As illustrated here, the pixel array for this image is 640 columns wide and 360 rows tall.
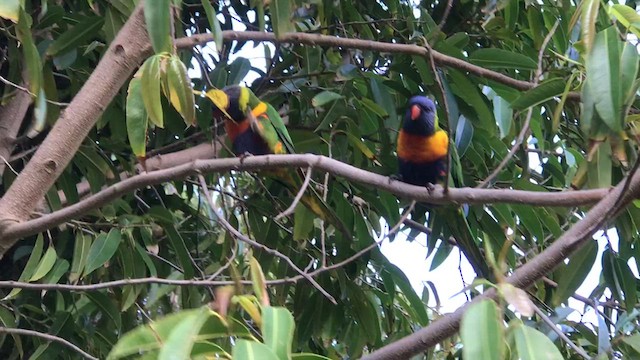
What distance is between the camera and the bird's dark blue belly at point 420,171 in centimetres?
238

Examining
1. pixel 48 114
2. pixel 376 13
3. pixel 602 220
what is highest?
pixel 376 13

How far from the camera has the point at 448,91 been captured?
6.08 ft

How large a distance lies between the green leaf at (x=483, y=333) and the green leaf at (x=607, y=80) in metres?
0.42

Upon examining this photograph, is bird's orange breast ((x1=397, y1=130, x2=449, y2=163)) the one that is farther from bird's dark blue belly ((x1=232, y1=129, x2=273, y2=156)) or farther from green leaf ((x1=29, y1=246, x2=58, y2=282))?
green leaf ((x1=29, y1=246, x2=58, y2=282))

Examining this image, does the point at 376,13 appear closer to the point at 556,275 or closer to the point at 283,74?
the point at 283,74

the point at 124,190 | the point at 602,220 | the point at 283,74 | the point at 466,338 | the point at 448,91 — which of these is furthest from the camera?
the point at 283,74

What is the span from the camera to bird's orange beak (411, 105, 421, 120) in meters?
2.13

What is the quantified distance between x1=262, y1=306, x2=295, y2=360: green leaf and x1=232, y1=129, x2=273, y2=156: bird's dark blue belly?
1.82 metres

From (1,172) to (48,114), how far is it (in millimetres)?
230

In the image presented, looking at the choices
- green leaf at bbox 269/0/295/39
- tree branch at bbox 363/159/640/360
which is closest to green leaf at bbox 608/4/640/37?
tree branch at bbox 363/159/640/360

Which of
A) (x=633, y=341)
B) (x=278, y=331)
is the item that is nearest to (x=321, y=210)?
(x=633, y=341)

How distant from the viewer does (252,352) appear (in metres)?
0.75

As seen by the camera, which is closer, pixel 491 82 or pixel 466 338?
pixel 466 338

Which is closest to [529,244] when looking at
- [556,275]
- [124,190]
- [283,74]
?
[556,275]
